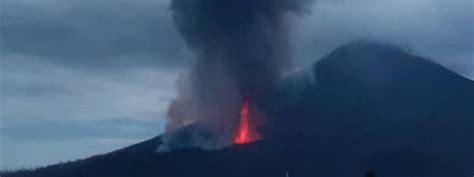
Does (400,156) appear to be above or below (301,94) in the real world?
below

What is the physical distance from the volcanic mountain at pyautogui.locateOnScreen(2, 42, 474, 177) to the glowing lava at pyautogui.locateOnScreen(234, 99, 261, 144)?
98 cm

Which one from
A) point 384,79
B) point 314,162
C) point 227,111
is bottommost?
point 314,162

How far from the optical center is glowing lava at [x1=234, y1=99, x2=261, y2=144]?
91.5m

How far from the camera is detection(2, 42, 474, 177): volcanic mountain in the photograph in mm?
86875

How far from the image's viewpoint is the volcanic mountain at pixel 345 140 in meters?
86.9

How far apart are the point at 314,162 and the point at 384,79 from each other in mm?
29845

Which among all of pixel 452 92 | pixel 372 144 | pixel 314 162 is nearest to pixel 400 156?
pixel 372 144

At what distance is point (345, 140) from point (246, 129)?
737cm

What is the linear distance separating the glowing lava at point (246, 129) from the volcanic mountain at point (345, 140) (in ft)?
3.22

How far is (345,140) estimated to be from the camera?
3647 inches

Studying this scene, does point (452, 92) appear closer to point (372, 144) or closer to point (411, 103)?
point (411, 103)

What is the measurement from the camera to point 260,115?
96438 mm

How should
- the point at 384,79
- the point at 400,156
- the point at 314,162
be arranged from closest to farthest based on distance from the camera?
the point at 314,162, the point at 400,156, the point at 384,79

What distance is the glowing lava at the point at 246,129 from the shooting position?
300ft
